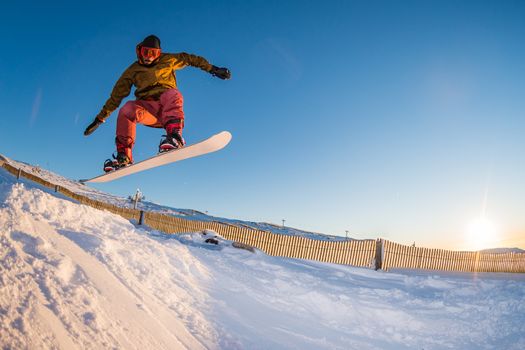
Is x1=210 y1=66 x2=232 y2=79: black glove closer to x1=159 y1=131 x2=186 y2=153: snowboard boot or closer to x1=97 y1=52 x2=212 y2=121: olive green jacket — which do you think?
x1=97 y1=52 x2=212 y2=121: olive green jacket

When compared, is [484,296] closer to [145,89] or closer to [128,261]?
[128,261]

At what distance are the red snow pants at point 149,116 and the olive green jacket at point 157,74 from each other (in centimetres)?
13

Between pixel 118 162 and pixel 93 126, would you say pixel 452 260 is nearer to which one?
pixel 118 162

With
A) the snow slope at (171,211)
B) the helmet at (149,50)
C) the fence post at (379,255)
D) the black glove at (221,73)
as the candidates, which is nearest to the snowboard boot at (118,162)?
the helmet at (149,50)

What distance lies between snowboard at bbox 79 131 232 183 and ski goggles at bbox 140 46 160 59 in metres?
1.27

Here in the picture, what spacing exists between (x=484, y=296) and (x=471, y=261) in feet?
25.4

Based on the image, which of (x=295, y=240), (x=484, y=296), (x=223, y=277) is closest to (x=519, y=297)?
(x=484, y=296)

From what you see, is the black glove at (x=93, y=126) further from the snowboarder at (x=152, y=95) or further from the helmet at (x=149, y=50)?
the helmet at (x=149, y=50)

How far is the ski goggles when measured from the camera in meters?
4.00

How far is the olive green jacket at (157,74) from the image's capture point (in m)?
4.11

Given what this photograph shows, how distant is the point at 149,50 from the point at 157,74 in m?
0.30

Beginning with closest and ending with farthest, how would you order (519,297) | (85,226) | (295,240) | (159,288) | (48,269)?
(48,269), (159,288), (85,226), (519,297), (295,240)

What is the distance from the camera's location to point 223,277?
4.65 metres

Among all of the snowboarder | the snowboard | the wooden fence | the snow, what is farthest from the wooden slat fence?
the snowboarder
